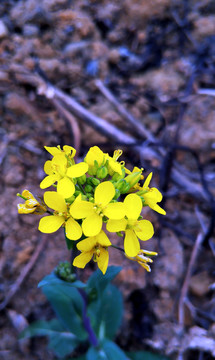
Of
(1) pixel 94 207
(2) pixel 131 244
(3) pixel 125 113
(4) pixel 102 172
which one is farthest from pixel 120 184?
(3) pixel 125 113

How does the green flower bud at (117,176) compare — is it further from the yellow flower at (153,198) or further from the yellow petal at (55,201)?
the yellow petal at (55,201)

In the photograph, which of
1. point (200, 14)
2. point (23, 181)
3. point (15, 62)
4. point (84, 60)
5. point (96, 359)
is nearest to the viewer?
point (96, 359)

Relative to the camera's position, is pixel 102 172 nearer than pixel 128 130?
Yes

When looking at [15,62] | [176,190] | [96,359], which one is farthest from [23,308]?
[15,62]

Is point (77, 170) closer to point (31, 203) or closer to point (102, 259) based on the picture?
point (31, 203)

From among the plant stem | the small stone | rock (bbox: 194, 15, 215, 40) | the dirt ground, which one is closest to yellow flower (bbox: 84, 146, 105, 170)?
the plant stem

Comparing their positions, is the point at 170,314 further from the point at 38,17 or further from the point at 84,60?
the point at 38,17
